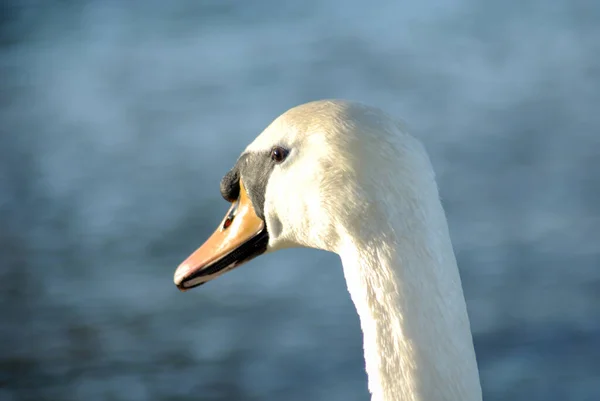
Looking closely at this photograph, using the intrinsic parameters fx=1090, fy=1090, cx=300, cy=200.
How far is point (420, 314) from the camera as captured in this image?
1.48 meters

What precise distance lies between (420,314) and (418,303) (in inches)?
0.6

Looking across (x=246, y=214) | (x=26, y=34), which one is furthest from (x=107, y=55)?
(x=246, y=214)

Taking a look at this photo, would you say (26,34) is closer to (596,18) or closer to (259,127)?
Result: (259,127)

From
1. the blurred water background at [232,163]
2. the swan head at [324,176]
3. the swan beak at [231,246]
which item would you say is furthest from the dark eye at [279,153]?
the blurred water background at [232,163]

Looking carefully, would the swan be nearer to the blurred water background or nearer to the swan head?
the swan head

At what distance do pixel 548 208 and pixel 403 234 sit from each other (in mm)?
3249

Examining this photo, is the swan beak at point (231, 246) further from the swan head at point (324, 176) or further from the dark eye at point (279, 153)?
the dark eye at point (279, 153)

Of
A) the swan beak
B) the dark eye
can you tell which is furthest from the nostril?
the dark eye

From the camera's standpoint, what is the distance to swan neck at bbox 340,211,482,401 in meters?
1.48

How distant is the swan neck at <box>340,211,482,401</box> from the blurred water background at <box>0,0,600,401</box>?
223 cm

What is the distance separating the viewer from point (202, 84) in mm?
5508

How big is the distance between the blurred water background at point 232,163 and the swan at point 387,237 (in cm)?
221

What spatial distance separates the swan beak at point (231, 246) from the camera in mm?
1876

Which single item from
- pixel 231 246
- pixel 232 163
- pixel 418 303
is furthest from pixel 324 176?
pixel 232 163
